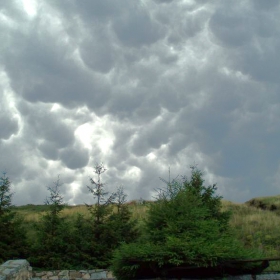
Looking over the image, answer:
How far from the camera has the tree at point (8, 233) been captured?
19.0 m

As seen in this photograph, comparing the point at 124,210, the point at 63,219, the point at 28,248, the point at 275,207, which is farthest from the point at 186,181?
the point at 275,207

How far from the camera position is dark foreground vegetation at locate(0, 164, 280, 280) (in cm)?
1038

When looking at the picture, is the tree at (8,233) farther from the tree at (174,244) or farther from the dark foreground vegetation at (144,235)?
the tree at (174,244)

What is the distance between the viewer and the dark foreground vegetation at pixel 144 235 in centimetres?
1038

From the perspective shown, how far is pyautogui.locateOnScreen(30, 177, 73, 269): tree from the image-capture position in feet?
61.3

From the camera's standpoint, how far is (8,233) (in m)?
19.5

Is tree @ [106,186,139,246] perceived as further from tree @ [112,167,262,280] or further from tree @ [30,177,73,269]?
tree @ [112,167,262,280]

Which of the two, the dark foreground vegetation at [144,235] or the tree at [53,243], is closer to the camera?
the dark foreground vegetation at [144,235]

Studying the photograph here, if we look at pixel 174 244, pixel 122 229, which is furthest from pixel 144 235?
pixel 122 229

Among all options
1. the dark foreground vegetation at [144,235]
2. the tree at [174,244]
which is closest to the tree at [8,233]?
the dark foreground vegetation at [144,235]

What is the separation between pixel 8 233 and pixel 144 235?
10.4 meters

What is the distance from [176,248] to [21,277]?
24.7ft

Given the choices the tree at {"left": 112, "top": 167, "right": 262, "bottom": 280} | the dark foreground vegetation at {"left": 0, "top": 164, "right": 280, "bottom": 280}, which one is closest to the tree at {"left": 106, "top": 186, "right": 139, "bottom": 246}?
the dark foreground vegetation at {"left": 0, "top": 164, "right": 280, "bottom": 280}

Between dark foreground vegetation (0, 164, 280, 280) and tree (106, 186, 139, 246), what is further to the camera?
tree (106, 186, 139, 246)
